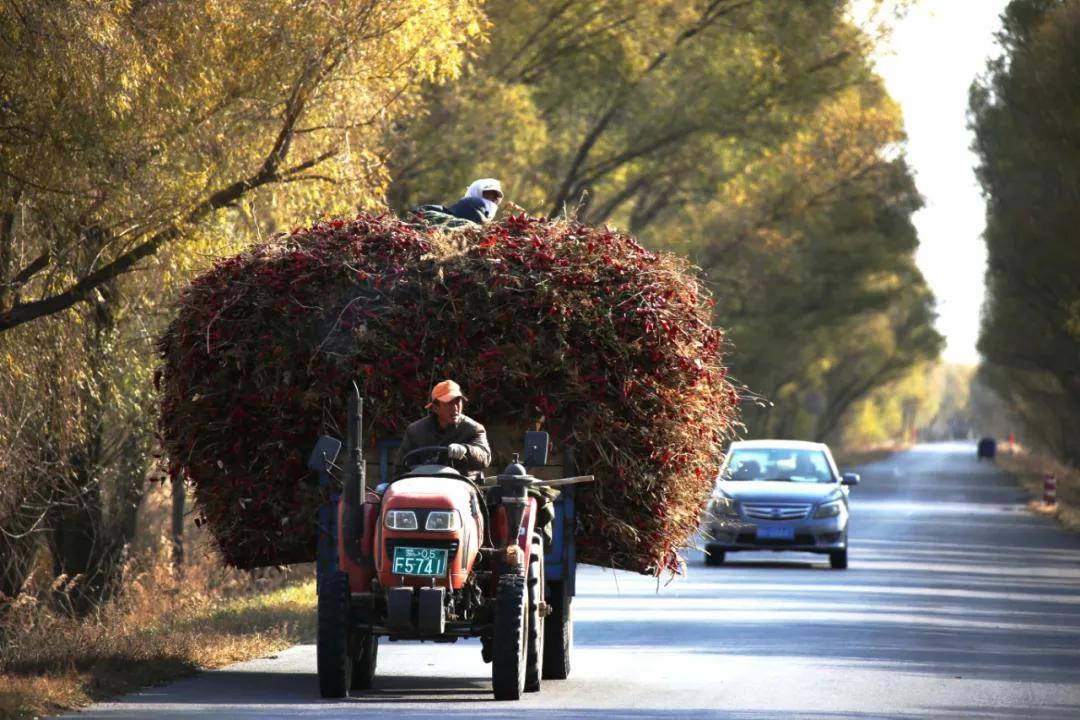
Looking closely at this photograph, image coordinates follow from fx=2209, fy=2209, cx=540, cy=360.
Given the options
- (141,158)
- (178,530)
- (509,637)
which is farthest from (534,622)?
(178,530)

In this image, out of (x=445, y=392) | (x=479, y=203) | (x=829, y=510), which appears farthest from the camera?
(x=829, y=510)

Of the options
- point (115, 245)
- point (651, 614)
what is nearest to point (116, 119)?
point (115, 245)

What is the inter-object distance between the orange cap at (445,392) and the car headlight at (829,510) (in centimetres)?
1624

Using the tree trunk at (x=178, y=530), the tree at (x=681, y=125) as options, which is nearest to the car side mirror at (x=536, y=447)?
the tree trunk at (x=178, y=530)

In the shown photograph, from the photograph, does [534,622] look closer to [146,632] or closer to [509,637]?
[509,637]

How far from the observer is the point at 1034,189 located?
49500 millimetres

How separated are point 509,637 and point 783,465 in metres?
18.1

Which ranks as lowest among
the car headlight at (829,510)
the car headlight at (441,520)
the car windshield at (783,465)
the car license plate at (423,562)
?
the car license plate at (423,562)

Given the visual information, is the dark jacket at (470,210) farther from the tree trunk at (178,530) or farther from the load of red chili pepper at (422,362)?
the tree trunk at (178,530)

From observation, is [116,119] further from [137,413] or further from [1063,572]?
[1063,572]

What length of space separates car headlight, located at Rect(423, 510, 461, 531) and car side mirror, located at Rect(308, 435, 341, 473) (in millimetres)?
639

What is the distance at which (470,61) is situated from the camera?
36125 mm

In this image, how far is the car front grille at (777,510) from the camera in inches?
1120

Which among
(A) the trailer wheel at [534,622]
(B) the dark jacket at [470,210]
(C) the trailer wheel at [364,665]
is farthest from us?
(B) the dark jacket at [470,210]
